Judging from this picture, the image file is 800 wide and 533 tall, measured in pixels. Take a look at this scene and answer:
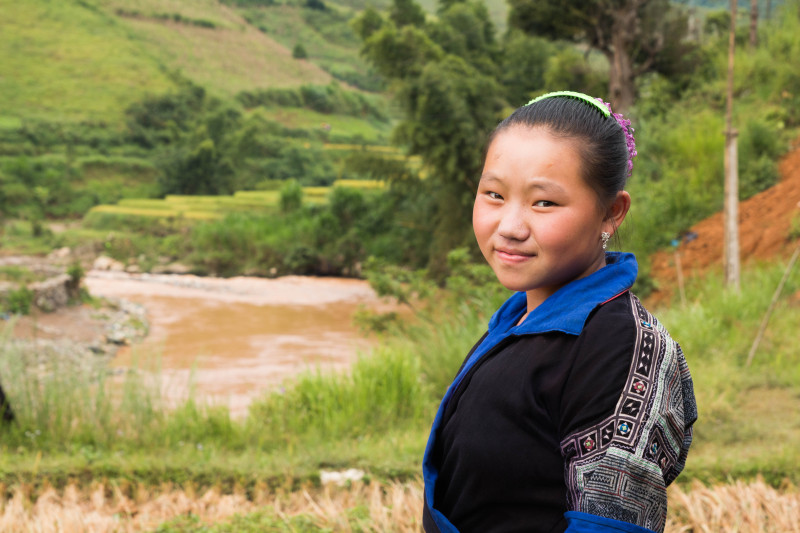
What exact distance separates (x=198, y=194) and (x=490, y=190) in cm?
2571

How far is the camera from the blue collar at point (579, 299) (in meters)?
0.88

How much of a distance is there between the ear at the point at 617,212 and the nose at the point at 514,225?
127 millimetres

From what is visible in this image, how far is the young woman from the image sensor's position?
816 mm

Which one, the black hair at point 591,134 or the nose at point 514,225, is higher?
the black hair at point 591,134

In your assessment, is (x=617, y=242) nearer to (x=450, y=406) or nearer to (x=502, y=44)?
(x=450, y=406)

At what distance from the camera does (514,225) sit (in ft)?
2.98

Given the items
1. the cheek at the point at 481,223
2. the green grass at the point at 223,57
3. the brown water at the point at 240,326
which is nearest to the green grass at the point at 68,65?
the green grass at the point at 223,57

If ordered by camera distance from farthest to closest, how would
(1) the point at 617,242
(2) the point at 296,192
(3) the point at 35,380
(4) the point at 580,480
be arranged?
(2) the point at 296,192, (3) the point at 35,380, (1) the point at 617,242, (4) the point at 580,480

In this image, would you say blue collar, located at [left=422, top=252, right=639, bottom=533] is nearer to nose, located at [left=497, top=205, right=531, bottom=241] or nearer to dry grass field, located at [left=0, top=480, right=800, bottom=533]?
nose, located at [left=497, top=205, right=531, bottom=241]

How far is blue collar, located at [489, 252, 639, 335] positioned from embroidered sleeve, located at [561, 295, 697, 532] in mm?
70

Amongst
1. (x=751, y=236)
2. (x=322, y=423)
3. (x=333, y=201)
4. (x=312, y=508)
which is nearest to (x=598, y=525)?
(x=312, y=508)

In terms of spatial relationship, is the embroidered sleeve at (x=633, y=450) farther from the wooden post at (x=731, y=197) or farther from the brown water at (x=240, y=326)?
the brown water at (x=240, y=326)

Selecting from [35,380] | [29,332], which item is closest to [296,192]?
[29,332]

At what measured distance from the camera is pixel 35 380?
3.52 metres
